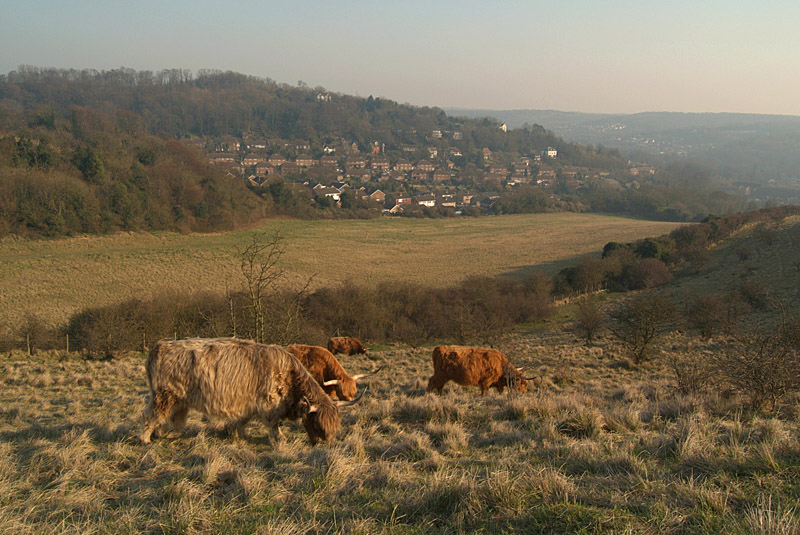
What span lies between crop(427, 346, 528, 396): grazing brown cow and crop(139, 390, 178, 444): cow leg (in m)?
6.51

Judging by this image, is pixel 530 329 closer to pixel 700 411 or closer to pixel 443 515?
pixel 700 411

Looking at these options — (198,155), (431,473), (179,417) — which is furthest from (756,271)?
(198,155)

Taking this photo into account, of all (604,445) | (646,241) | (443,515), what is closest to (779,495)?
(604,445)

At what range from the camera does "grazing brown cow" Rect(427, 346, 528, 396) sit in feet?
38.2

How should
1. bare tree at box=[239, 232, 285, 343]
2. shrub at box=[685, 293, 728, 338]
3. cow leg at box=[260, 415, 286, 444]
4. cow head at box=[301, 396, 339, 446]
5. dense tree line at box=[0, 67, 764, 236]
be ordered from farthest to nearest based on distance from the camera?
dense tree line at box=[0, 67, 764, 236]
shrub at box=[685, 293, 728, 338]
bare tree at box=[239, 232, 285, 343]
cow leg at box=[260, 415, 286, 444]
cow head at box=[301, 396, 339, 446]

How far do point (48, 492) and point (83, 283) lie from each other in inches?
1543

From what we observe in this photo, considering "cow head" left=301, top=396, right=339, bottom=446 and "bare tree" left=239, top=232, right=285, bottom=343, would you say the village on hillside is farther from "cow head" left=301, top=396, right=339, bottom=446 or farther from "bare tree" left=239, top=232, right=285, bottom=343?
"cow head" left=301, top=396, right=339, bottom=446

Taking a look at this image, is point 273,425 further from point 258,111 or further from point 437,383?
point 258,111

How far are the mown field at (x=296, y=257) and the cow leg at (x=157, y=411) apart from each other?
25.8 meters

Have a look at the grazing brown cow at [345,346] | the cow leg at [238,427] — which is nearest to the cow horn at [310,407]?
the cow leg at [238,427]

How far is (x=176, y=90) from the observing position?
159 metres

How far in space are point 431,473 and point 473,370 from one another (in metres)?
7.09

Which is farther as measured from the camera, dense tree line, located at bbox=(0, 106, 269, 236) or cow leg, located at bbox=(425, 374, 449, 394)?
dense tree line, located at bbox=(0, 106, 269, 236)

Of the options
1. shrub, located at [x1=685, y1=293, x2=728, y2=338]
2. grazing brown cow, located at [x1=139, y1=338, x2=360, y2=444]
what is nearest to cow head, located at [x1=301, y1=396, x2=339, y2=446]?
grazing brown cow, located at [x1=139, y1=338, x2=360, y2=444]
